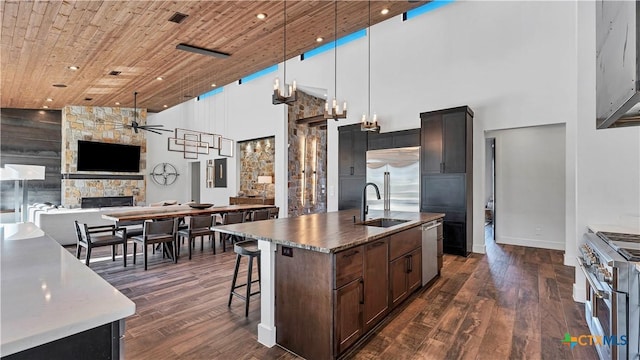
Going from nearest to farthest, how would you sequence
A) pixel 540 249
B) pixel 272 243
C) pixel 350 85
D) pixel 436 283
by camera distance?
pixel 272 243
pixel 436 283
pixel 540 249
pixel 350 85

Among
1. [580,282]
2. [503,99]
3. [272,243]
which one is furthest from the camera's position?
[503,99]

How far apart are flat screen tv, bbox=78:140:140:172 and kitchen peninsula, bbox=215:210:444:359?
8940mm

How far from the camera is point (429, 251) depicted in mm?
3494

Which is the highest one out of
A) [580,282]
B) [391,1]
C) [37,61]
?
[391,1]

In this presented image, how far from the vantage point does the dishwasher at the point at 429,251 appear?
3334 millimetres

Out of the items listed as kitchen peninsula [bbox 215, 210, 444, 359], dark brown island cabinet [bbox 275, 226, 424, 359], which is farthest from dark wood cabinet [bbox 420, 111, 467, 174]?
dark brown island cabinet [bbox 275, 226, 424, 359]

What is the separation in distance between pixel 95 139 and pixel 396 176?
923 centimetres

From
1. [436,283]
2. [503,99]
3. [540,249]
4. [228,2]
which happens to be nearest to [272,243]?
[436,283]

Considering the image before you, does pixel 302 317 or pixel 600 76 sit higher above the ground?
pixel 600 76

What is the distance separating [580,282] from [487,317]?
47.3 inches

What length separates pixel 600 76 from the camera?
2.19 metres

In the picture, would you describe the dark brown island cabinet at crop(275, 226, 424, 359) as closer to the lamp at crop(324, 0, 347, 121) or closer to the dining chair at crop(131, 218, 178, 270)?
the lamp at crop(324, 0, 347, 121)

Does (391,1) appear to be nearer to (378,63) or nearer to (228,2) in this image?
(378,63)

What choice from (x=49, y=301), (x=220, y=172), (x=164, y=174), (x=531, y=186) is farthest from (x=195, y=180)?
(x=49, y=301)
